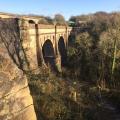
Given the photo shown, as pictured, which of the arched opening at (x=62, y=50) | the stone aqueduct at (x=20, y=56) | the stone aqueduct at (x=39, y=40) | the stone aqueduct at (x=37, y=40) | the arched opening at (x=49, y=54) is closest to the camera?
the stone aqueduct at (x=20, y=56)

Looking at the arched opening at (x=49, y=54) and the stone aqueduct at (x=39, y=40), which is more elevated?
the stone aqueduct at (x=39, y=40)

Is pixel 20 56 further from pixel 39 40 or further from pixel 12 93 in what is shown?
pixel 12 93

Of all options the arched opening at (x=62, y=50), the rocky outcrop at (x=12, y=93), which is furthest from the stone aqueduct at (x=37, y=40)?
the rocky outcrop at (x=12, y=93)

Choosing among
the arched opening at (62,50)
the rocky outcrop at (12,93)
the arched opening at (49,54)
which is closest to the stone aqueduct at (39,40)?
the arched opening at (49,54)

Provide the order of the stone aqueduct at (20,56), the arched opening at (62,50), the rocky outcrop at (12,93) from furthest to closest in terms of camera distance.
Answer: the arched opening at (62,50) < the stone aqueduct at (20,56) < the rocky outcrop at (12,93)

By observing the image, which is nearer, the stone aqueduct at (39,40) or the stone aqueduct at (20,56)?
the stone aqueduct at (20,56)

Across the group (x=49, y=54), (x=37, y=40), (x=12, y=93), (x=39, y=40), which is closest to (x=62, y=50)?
(x=49, y=54)

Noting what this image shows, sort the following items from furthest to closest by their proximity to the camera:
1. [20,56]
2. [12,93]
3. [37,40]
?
1. [37,40]
2. [20,56]
3. [12,93]

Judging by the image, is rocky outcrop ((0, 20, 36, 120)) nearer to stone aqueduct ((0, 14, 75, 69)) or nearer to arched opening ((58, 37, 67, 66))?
stone aqueduct ((0, 14, 75, 69))

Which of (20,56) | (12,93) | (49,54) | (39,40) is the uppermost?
(12,93)

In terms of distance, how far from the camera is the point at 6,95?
24.0 feet

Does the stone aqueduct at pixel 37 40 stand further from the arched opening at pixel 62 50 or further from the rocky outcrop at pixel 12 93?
the rocky outcrop at pixel 12 93

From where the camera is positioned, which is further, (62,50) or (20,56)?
(62,50)

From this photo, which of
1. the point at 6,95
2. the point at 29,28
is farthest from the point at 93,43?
the point at 6,95
